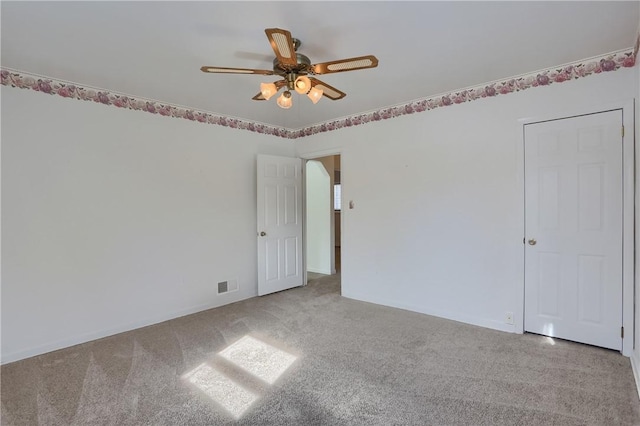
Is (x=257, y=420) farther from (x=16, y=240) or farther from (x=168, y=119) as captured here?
(x=168, y=119)

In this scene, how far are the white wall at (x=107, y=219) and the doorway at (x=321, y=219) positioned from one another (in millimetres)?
1833

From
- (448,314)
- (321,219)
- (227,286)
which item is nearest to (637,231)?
(448,314)

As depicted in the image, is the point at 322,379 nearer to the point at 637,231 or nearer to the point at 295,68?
the point at 295,68

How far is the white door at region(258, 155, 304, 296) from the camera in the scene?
4312 millimetres

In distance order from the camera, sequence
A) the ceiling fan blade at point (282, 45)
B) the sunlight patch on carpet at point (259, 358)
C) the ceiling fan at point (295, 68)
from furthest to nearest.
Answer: the sunlight patch on carpet at point (259, 358) < the ceiling fan at point (295, 68) < the ceiling fan blade at point (282, 45)

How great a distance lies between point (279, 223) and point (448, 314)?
243 centimetres

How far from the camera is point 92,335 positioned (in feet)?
9.84

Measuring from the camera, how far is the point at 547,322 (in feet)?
9.45

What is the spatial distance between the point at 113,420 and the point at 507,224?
11.1 ft

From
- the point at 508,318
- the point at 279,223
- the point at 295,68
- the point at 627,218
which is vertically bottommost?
the point at 508,318

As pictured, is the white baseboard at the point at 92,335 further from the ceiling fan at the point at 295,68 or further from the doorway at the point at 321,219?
the ceiling fan at the point at 295,68

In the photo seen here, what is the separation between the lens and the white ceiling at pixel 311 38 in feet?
6.26

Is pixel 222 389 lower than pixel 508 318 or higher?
lower

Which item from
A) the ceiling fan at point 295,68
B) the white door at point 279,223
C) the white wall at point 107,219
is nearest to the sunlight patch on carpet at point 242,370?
the white wall at point 107,219
